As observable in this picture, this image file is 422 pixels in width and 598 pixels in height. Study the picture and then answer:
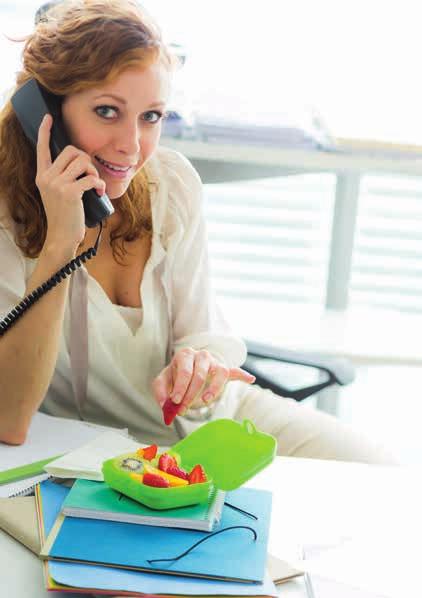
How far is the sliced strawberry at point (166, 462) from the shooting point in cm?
79

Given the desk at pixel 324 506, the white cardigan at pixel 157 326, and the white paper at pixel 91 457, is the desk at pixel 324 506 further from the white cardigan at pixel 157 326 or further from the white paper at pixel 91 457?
the white cardigan at pixel 157 326

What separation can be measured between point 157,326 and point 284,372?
299 mm

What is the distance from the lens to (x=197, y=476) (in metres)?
0.78

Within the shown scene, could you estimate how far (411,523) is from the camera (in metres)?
0.85

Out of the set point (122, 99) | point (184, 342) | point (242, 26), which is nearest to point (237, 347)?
point (184, 342)

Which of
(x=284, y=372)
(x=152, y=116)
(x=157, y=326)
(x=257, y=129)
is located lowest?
(x=284, y=372)

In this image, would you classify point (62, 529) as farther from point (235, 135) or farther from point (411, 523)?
point (235, 135)

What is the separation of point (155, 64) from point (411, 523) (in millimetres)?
698

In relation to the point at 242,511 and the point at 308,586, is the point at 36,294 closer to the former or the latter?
the point at 242,511

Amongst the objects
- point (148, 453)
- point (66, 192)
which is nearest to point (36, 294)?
point (66, 192)

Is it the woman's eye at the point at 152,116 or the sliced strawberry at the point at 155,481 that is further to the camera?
the woman's eye at the point at 152,116

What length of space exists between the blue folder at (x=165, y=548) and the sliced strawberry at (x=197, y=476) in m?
0.04

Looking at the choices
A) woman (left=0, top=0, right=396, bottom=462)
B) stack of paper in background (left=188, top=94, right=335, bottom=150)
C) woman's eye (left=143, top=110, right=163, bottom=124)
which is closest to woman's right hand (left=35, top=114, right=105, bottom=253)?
woman (left=0, top=0, right=396, bottom=462)

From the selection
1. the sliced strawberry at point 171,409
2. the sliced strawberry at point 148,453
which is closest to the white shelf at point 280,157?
the sliced strawberry at point 171,409
